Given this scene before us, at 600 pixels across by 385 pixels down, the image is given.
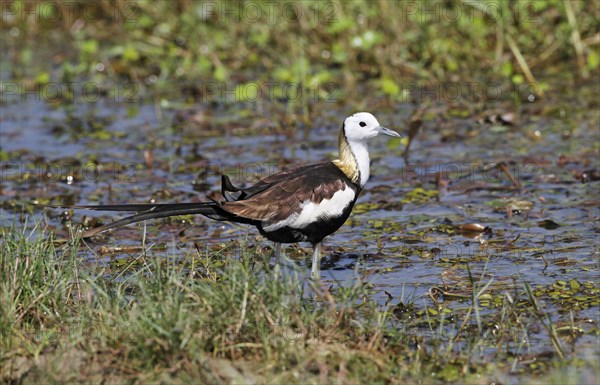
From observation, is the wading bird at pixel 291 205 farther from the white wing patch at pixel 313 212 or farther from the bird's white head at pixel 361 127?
the bird's white head at pixel 361 127

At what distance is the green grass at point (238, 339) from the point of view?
16.5 feet

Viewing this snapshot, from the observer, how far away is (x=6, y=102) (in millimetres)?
12375

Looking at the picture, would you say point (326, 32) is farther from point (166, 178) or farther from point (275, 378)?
point (275, 378)

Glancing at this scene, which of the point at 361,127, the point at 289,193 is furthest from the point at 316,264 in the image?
the point at 361,127

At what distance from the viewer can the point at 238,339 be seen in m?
5.19

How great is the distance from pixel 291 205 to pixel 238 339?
52.0 inches

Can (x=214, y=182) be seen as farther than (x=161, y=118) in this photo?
No

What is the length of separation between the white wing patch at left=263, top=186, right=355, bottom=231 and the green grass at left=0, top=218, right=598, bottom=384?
77cm

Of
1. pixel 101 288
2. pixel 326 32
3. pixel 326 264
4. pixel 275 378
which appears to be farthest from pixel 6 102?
pixel 275 378

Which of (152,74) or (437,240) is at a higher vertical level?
(152,74)

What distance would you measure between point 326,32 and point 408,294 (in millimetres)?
6342

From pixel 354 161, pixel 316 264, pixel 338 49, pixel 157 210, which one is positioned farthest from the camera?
pixel 338 49

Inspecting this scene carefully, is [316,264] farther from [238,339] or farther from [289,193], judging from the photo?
[238,339]

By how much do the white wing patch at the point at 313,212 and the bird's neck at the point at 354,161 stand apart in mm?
303
